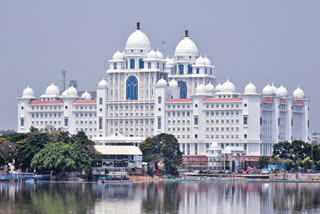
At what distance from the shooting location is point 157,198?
122 meters

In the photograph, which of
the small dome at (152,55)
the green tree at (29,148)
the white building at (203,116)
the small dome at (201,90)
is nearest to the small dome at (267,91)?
the white building at (203,116)

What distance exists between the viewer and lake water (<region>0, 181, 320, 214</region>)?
107m

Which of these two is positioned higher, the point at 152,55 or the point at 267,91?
the point at 152,55

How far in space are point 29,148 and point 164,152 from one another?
25395 mm

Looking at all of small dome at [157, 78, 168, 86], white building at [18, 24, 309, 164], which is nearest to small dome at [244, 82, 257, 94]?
white building at [18, 24, 309, 164]

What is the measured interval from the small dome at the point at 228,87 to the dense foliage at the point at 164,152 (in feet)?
81.7

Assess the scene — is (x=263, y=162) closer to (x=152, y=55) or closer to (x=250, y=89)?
(x=250, y=89)

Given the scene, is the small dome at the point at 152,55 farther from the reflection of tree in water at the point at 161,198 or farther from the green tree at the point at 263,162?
the reflection of tree in water at the point at 161,198

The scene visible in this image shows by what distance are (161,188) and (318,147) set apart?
45.5 metres

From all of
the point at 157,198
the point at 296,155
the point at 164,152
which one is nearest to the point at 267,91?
the point at 296,155

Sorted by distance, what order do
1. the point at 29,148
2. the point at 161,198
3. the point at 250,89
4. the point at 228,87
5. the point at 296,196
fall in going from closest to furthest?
the point at 161,198 → the point at 296,196 → the point at 29,148 → the point at 250,89 → the point at 228,87

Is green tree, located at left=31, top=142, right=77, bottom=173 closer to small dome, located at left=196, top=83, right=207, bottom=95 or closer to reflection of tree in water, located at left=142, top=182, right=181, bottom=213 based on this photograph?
reflection of tree in water, located at left=142, top=182, right=181, bottom=213

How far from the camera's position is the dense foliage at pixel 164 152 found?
173375 mm

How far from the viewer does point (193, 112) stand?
638ft
